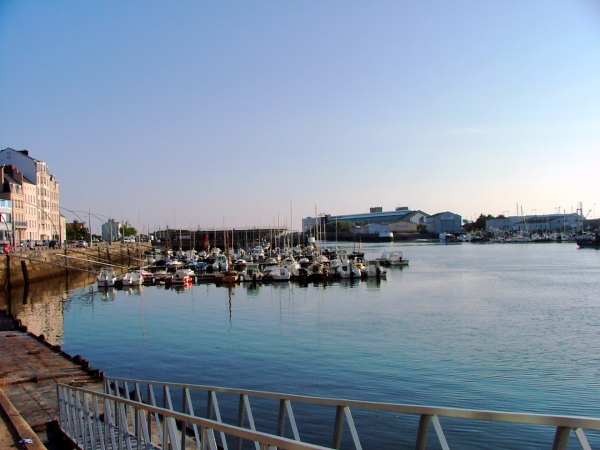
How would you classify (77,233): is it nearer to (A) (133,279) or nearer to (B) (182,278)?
(A) (133,279)

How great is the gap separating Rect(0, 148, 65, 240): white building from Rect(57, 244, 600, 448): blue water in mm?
44048

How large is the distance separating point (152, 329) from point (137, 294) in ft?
78.4

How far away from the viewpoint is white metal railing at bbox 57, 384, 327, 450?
5.23 m

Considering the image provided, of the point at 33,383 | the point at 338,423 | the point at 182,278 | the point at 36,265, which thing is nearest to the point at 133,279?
the point at 182,278

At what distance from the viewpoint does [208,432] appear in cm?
639

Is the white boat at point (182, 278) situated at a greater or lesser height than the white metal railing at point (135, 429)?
lesser

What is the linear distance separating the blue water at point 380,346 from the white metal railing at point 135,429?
6.82 m

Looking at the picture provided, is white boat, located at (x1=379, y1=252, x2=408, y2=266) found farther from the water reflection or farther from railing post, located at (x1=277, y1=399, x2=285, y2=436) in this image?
railing post, located at (x1=277, y1=399, x2=285, y2=436)

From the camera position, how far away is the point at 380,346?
2875 cm

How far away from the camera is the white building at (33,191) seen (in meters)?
91.0

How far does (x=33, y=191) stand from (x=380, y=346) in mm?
82723

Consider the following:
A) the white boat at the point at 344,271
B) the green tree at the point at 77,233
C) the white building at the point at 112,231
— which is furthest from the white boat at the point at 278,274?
the white building at the point at 112,231

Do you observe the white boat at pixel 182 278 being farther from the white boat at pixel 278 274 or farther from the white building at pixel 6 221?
the white building at pixel 6 221

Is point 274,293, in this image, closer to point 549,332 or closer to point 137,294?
point 137,294
